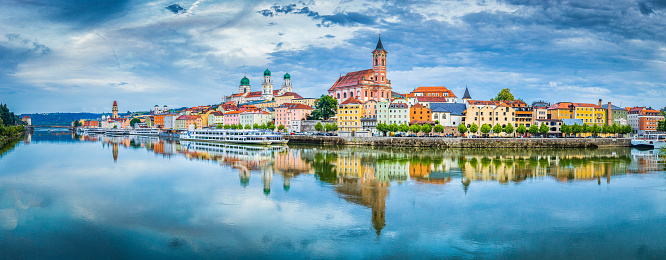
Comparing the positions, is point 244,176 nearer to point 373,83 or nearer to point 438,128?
point 438,128

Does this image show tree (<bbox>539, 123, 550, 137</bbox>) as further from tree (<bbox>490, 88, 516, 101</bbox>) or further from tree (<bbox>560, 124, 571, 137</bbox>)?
tree (<bbox>490, 88, 516, 101</bbox>)

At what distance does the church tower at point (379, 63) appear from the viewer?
53.2m

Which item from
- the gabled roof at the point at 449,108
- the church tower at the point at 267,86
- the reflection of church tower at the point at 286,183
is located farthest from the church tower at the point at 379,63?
the reflection of church tower at the point at 286,183

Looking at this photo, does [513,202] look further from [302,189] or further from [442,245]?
[302,189]

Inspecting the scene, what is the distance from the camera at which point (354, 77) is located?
183 feet

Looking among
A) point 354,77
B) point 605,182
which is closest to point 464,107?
point 354,77

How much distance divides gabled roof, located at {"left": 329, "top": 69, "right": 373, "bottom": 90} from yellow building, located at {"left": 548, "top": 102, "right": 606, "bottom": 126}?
2074 centimetres

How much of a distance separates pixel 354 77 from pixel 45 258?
49.2 m

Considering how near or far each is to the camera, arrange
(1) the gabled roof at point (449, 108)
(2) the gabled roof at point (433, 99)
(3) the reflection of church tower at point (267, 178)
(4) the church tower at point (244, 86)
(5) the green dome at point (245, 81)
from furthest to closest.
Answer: (5) the green dome at point (245, 81), (4) the church tower at point (244, 86), (2) the gabled roof at point (433, 99), (1) the gabled roof at point (449, 108), (3) the reflection of church tower at point (267, 178)

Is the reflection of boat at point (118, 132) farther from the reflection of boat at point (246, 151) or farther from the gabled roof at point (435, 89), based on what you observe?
the gabled roof at point (435, 89)

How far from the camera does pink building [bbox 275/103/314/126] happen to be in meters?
50.3

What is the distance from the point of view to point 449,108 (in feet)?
140

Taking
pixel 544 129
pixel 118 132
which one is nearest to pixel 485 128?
pixel 544 129

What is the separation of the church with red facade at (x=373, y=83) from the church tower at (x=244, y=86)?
34932 mm
